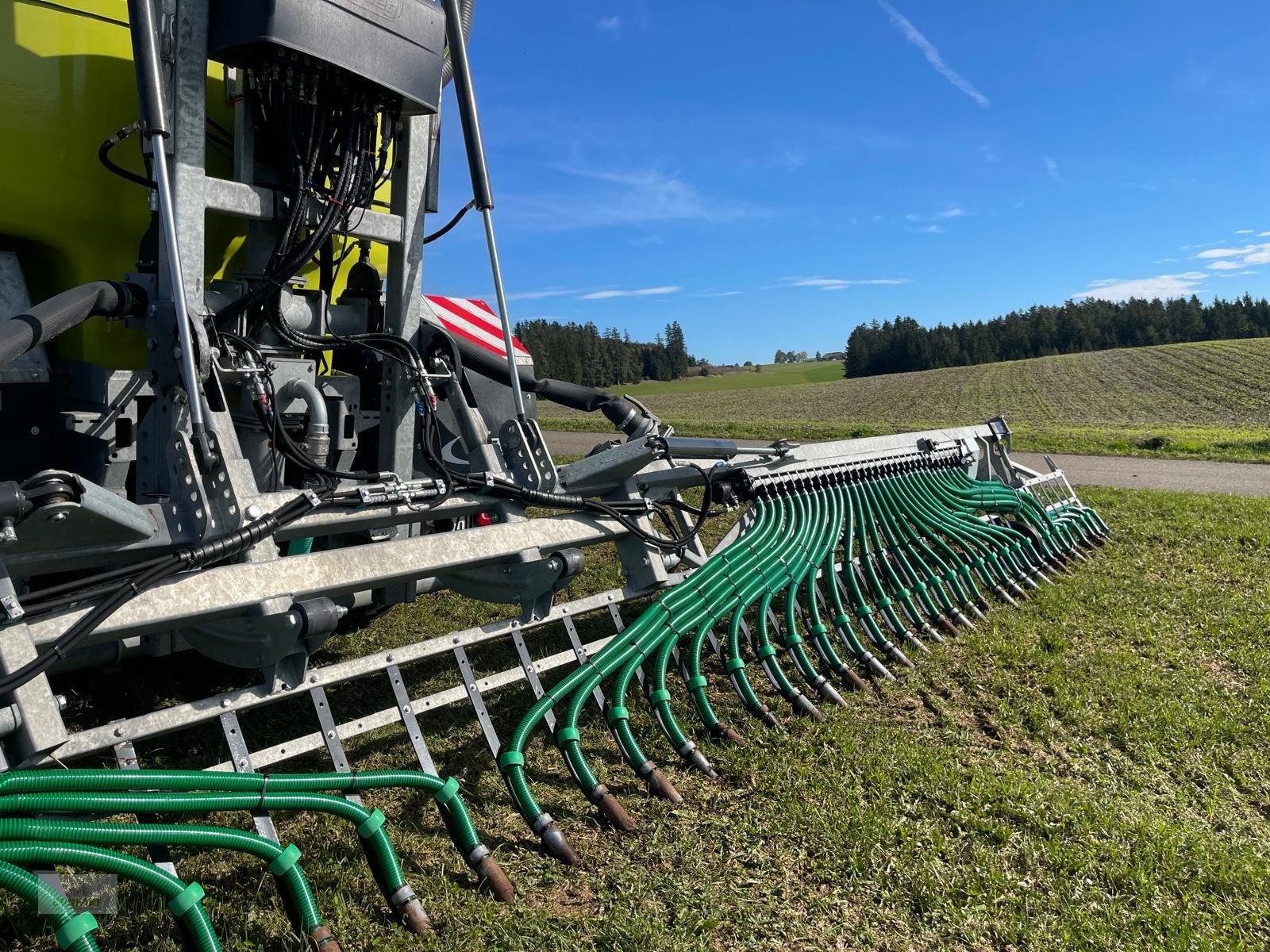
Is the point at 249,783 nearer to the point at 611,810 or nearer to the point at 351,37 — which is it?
the point at 611,810

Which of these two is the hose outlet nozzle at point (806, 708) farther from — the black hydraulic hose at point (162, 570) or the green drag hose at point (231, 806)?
the black hydraulic hose at point (162, 570)

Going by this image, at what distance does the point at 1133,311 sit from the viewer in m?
72.2

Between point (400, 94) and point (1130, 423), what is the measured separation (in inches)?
858

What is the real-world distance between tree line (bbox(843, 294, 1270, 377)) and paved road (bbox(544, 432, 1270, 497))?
5970 cm

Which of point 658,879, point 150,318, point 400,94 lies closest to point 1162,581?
point 658,879

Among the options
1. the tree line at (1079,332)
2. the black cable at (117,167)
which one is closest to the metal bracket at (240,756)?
the black cable at (117,167)

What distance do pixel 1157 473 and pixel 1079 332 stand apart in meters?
66.2

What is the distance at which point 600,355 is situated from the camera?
61.9 metres

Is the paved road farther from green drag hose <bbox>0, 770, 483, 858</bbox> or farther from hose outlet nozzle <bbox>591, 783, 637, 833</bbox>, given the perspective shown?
green drag hose <bbox>0, 770, 483, 858</bbox>

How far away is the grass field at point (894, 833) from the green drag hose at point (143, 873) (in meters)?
0.40

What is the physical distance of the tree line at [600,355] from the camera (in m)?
56.7

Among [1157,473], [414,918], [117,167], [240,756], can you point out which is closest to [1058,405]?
[1157,473]

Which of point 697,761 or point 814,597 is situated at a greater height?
point 814,597

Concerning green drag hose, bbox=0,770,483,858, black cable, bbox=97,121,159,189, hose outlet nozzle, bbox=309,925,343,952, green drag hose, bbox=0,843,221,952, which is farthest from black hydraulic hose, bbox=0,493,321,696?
black cable, bbox=97,121,159,189
